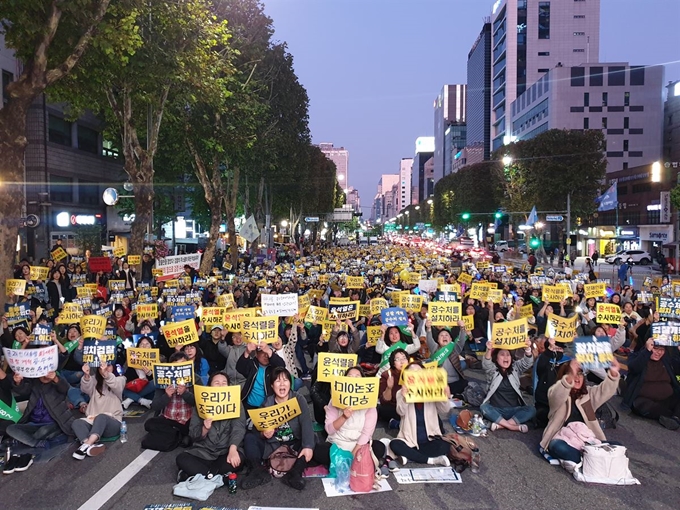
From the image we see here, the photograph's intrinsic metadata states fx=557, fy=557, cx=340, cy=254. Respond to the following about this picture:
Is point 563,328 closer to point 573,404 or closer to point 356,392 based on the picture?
point 573,404

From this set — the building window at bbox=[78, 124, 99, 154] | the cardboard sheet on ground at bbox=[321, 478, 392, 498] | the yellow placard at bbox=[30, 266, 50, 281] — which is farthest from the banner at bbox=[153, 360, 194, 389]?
the building window at bbox=[78, 124, 99, 154]

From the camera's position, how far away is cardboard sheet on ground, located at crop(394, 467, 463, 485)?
616 centimetres

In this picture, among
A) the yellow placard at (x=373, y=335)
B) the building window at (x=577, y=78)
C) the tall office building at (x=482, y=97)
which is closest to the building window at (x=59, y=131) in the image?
the yellow placard at (x=373, y=335)

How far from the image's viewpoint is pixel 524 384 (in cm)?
949

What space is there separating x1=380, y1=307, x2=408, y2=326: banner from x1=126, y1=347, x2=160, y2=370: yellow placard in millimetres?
3679

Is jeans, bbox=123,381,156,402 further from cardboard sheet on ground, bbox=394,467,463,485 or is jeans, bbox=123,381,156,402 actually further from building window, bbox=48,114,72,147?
building window, bbox=48,114,72,147

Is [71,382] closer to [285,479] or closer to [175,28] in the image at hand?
[285,479]

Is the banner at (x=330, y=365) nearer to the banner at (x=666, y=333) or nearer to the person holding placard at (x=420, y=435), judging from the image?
the person holding placard at (x=420, y=435)

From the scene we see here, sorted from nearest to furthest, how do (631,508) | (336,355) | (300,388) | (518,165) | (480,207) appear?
1. (631,508)
2. (336,355)
3. (300,388)
4. (518,165)
5. (480,207)

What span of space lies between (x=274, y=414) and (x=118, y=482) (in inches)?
72.9

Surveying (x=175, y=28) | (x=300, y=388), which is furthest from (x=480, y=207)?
(x=300, y=388)

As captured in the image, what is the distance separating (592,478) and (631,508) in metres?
0.59

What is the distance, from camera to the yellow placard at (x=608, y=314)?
34.5 feet

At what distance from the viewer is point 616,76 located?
74.8 metres
